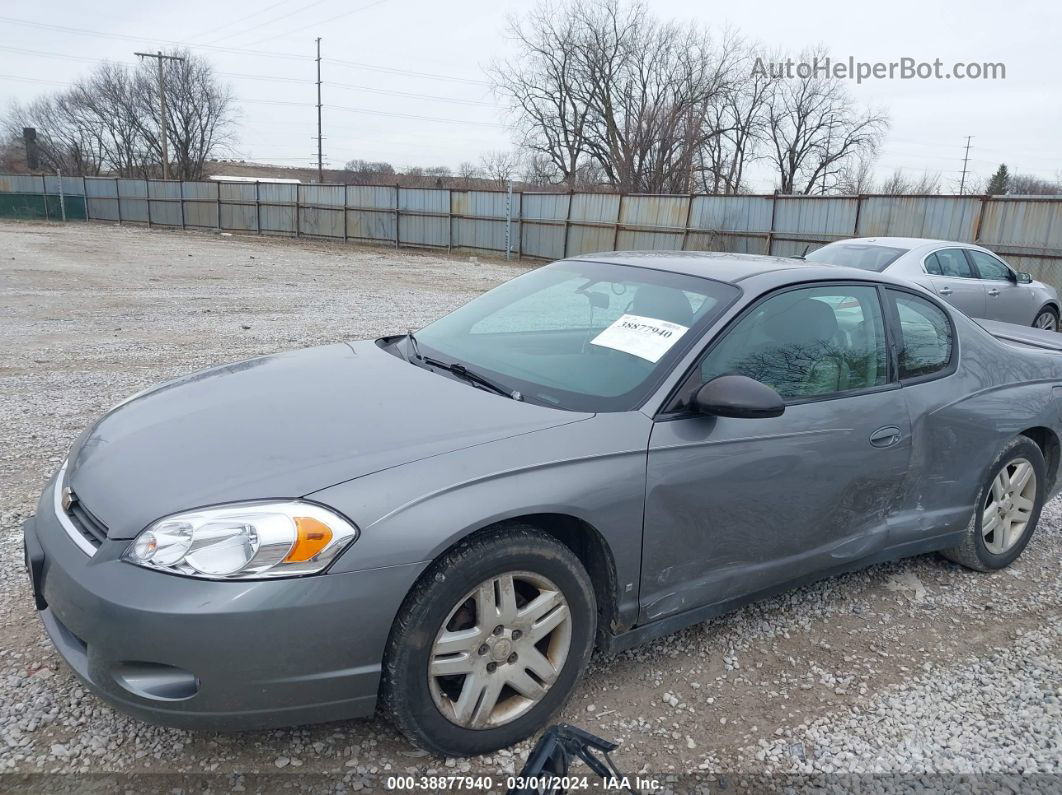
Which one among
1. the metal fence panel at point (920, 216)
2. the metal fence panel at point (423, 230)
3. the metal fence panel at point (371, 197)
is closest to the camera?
the metal fence panel at point (920, 216)

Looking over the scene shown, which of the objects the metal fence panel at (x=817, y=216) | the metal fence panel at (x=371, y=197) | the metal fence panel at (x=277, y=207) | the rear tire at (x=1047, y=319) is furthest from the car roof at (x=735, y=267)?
the metal fence panel at (x=277, y=207)

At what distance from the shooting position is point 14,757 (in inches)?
90.0

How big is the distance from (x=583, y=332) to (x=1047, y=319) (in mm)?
10972

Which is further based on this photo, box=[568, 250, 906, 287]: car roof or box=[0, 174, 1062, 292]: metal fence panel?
box=[0, 174, 1062, 292]: metal fence panel

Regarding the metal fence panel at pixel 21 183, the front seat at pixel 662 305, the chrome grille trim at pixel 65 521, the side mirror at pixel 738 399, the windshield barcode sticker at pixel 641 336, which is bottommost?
the chrome grille trim at pixel 65 521

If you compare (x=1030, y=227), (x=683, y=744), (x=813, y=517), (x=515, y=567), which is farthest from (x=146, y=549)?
(x=1030, y=227)

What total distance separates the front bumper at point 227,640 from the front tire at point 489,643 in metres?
0.09

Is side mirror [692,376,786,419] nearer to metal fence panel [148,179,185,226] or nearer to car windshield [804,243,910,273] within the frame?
car windshield [804,243,910,273]

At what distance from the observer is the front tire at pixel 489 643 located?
218cm

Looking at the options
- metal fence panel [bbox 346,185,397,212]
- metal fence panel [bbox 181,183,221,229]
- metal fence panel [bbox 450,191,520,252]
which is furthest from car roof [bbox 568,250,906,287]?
metal fence panel [bbox 181,183,221,229]

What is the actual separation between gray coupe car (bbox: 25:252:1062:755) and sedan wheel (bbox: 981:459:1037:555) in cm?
3

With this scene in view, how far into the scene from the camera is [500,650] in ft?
7.68

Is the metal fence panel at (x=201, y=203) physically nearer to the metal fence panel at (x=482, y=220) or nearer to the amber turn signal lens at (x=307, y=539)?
the metal fence panel at (x=482, y=220)

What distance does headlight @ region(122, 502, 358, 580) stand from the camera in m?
2.03
